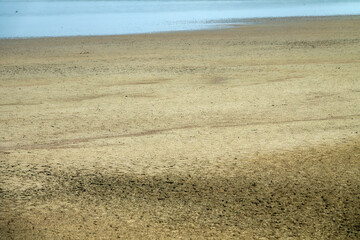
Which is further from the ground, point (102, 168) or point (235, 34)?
point (102, 168)

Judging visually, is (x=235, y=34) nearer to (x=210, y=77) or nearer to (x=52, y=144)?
(x=210, y=77)

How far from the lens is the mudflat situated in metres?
Answer: 4.86

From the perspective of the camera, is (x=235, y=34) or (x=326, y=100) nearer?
(x=326, y=100)

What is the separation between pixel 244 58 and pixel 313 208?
10.6 meters

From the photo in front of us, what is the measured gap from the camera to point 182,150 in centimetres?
683

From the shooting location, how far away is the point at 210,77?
12.3 m

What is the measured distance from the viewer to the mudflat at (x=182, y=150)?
16.0 feet

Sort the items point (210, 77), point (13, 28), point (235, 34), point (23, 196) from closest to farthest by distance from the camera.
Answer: point (23, 196)
point (210, 77)
point (235, 34)
point (13, 28)

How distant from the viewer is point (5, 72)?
14000mm

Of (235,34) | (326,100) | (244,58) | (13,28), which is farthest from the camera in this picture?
(13,28)

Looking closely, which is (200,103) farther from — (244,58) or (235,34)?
(235,34)

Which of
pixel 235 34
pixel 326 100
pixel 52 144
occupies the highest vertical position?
pixel 52 144

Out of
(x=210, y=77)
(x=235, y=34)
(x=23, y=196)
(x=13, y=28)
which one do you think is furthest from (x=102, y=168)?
(x=13, y=28)

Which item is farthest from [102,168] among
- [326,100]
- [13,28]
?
[13,28]
